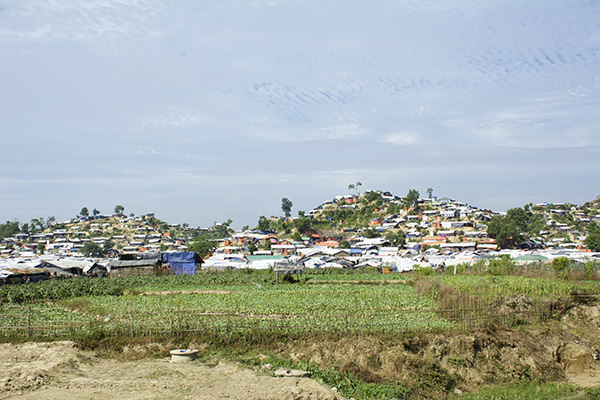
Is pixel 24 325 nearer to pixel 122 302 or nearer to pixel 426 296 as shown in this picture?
pixel 122 302

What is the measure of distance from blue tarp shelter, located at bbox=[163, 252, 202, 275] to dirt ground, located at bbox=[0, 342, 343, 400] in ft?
96.0

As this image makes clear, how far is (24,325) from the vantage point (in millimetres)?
16484

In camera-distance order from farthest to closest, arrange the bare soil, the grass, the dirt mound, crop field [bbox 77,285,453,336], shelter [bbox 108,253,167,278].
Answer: shelter [bbox 108,253,167,278], crop field [bbox 77,285,453,336], the dirt mound, the grass, the bare soil

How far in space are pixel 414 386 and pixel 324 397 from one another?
3.31 metres

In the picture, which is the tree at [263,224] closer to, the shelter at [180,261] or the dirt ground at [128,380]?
the shelter at [180,261]

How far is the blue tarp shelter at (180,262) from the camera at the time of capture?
141ft

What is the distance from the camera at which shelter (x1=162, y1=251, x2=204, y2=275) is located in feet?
141

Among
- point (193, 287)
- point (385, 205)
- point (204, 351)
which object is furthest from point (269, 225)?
point (204, 351)

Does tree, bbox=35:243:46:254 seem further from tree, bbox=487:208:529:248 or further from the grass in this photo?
→ the grass

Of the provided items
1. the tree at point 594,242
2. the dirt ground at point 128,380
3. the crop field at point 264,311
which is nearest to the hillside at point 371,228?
the tree at point 594,242

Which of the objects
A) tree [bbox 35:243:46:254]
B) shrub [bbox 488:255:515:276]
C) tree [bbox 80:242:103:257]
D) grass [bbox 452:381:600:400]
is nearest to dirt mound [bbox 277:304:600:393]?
grass [bbox 452:381:600:400]

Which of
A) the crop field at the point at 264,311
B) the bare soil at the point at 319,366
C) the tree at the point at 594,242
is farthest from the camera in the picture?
the tree at the point at 594,242

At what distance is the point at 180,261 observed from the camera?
43.7 metres

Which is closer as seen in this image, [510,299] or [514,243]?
[510,299]
